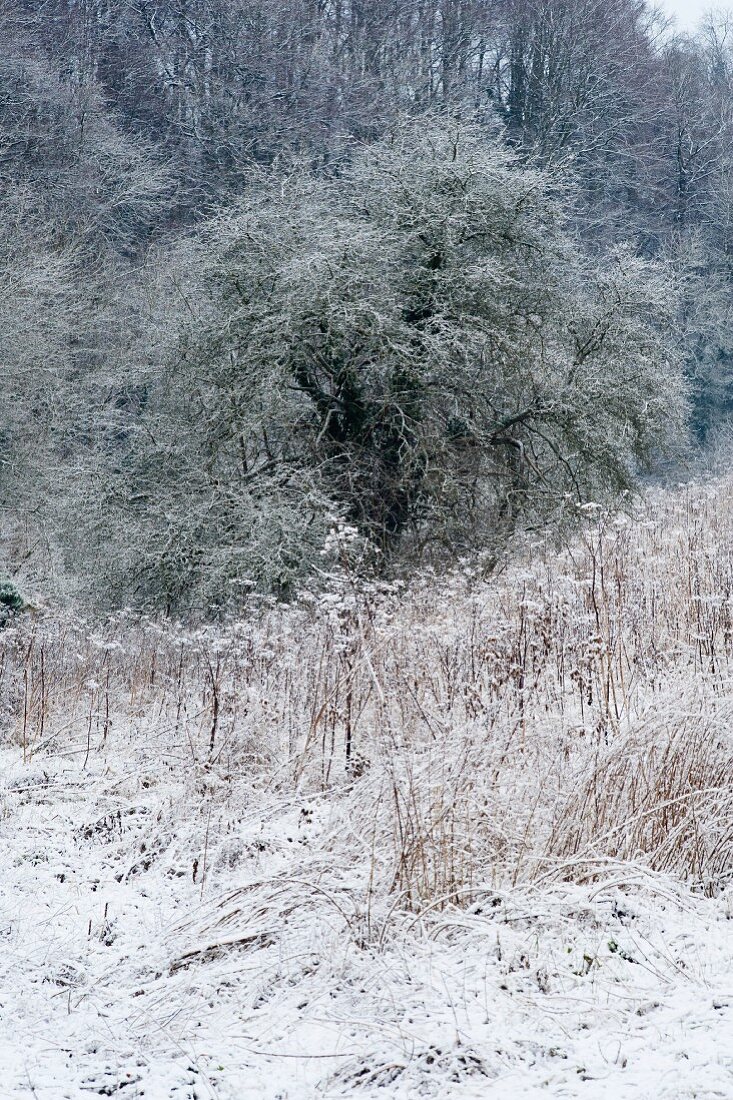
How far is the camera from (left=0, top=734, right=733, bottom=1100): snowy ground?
95.0 inches

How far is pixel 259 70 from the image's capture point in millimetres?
23141

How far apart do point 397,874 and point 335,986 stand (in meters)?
0.43

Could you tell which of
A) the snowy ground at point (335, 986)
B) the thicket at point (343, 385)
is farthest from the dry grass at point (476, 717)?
the thicket at point (343, 385)

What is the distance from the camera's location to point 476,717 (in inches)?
175

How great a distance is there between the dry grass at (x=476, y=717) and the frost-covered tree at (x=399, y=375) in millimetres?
3781

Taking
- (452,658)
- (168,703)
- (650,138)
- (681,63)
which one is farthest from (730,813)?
(681,63)

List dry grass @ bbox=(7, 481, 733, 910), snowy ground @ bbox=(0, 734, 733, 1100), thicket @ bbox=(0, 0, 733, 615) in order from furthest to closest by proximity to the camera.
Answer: thicket @ bbox=(0, 0, 733, 615) → dry grass @ bbox=(7, 481, 733, 910) → snowy ground @ bbox=(0, 734, 733, 1100)

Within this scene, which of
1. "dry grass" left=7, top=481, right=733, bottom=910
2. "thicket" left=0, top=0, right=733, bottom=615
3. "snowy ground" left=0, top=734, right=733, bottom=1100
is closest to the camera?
"snowy ground" left=0, top=734, right=733, bottom=1100

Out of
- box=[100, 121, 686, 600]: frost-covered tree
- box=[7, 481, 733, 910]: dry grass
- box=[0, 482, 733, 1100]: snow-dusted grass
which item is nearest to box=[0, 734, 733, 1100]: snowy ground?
box=[0, 482, 733, 1100]: snow-dusted grass

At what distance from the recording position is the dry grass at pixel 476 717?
10.8 feet

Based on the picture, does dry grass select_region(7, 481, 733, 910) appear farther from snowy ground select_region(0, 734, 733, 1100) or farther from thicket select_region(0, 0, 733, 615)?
thicket select_region(0, 0, 733, 615)

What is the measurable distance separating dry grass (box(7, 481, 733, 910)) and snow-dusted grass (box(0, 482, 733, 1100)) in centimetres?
2

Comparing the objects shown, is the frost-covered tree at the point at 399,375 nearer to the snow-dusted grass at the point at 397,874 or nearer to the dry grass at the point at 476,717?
the dry grass at the point at 476,717

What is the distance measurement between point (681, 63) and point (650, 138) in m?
3.00
